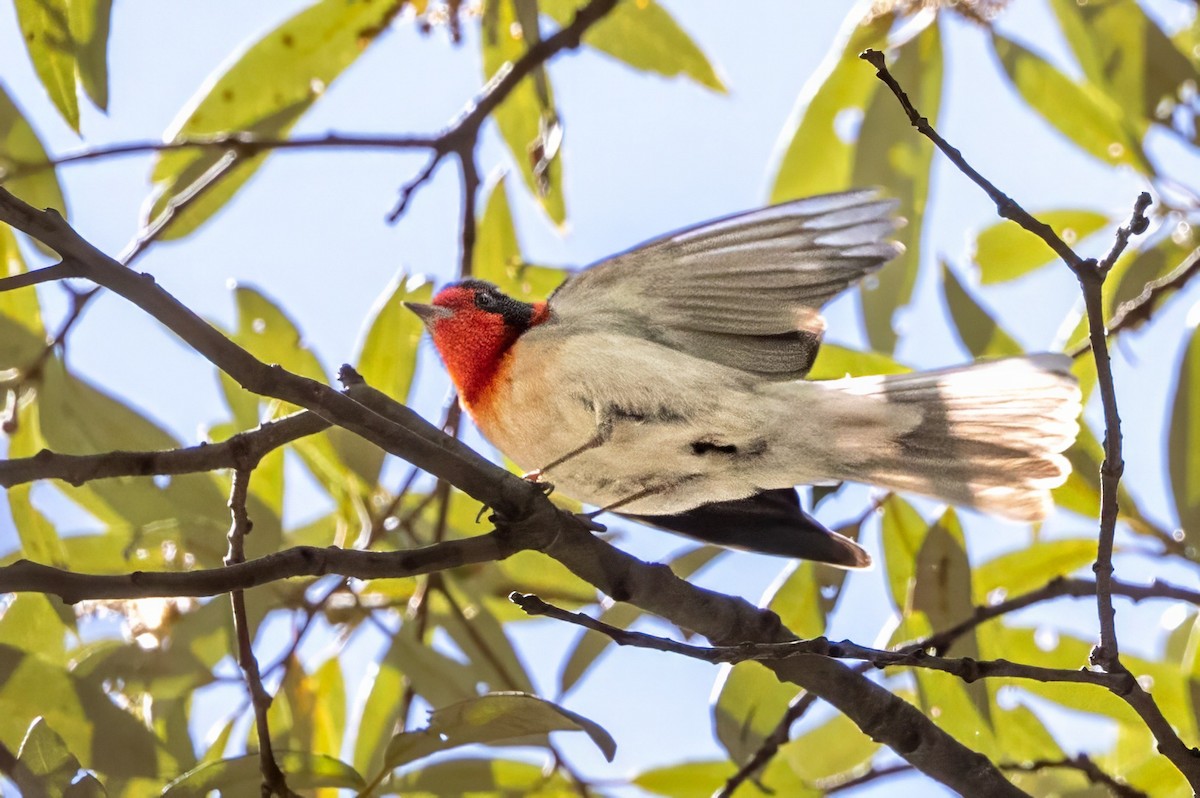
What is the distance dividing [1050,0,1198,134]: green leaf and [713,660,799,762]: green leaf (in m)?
1.73

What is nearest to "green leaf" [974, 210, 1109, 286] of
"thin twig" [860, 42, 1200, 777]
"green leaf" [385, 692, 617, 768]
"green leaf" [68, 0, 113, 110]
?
"thin twig" [860, 42, 1200, 777]

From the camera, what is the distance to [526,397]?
2.53 meters

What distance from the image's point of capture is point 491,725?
6.81 feet

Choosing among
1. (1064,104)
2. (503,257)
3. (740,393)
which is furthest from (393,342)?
(1064,104)

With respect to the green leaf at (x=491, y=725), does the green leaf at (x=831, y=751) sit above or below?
below

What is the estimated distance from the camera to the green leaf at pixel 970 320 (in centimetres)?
293

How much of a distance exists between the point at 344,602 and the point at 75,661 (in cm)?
71

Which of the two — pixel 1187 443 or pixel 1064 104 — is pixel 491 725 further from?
pixel 1064 104

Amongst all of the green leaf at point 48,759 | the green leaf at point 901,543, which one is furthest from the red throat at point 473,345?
the green leaf at point 48,759

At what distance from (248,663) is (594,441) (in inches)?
30.5

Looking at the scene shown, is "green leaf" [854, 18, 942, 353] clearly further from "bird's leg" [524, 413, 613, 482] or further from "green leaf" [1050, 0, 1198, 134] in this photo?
"bird's leg" [524, 413, 613, 482]

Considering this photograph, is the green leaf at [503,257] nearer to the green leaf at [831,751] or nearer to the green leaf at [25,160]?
the green leaf at [25,160]

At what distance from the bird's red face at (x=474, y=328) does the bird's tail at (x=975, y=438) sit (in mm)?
694

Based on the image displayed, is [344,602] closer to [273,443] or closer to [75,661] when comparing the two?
[75,661]
